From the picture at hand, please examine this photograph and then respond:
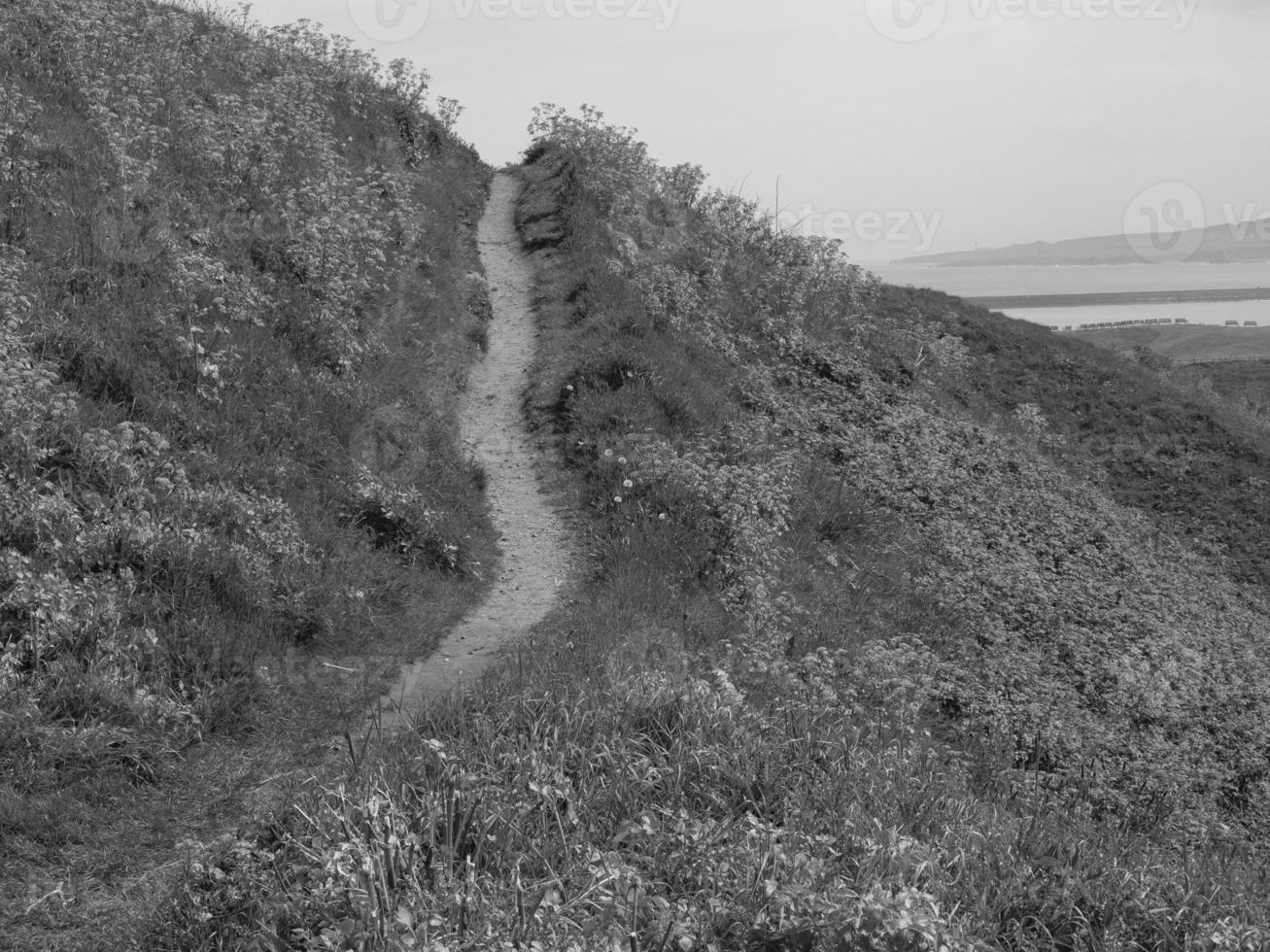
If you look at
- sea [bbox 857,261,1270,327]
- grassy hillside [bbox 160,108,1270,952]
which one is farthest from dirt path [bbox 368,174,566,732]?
sea [bbox 857,261,1270,327]

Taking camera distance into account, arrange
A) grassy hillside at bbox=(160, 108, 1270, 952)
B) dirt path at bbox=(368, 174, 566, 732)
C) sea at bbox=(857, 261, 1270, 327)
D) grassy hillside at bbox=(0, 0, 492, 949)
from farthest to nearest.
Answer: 1. sea at bbox=(857, 261, 1270, 327)
2. dirt path at bbox=(368, 174, 566, 732)
3. grassy hillside at bbox=(0, 0, 492, 949)
4. grassy hillside at bbox=(160, 108, 1270, 952)

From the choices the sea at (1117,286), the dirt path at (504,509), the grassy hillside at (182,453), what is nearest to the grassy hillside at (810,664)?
the dirt path at (504,509)

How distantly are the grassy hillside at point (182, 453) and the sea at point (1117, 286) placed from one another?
46.2 meters

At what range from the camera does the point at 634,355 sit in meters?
13.6

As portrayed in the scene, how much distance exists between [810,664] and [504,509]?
13.7ft

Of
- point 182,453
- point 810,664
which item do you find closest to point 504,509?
point 182,453

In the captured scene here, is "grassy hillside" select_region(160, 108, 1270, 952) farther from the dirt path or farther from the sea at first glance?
the sea

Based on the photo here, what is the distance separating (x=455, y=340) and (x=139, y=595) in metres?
8.14

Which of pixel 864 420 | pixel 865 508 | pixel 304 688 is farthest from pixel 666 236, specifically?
pixel 304 688

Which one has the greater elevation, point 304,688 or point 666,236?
point 666,236

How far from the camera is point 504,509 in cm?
1112

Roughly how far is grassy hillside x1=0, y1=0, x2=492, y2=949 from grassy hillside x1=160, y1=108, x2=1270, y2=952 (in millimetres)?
1104

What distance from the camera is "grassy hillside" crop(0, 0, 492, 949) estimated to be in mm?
5492

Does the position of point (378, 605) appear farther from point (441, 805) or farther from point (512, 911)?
point (512, 911)
